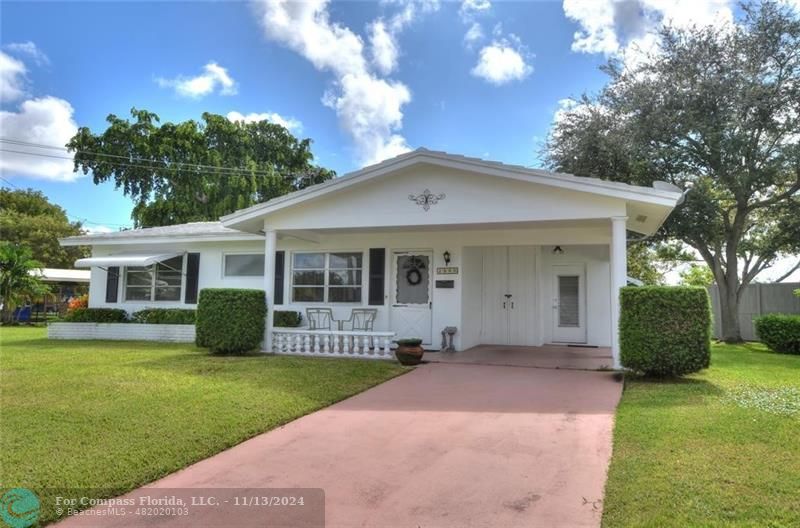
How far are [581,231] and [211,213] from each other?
2214 centimetres

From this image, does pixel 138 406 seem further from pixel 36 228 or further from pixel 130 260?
pixel 36 228

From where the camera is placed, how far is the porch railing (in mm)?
10122

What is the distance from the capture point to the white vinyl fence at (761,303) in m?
15.8

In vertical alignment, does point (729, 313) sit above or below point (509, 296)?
below

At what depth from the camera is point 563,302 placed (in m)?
12.5

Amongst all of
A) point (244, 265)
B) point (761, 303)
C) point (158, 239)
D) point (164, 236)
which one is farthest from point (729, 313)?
point (158, 239)

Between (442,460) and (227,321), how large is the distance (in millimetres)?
6860

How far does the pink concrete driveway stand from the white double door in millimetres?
5468

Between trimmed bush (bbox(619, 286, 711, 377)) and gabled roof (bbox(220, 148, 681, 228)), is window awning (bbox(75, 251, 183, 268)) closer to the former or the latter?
gabled roof (bbox(220, 148, 681, 228))

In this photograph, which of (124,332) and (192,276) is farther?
(192,276)

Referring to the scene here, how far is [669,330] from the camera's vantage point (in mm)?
7152

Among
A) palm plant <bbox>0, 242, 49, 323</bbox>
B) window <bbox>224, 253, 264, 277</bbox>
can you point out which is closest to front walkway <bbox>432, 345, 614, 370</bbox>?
window <bbox>224, 253, 264, 277</bbox>

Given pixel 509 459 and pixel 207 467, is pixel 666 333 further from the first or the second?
pixel 207 467

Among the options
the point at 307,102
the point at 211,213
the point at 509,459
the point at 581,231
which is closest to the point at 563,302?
the point at 581,231
